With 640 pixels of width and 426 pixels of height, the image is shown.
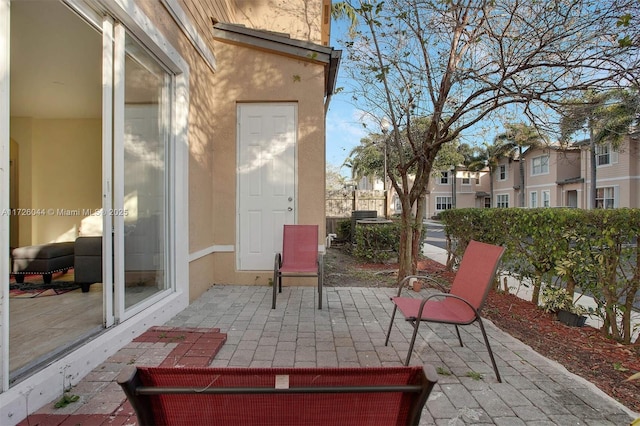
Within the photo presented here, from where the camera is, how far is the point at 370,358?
2.61 meters

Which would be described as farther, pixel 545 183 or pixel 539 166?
pixel 539 166

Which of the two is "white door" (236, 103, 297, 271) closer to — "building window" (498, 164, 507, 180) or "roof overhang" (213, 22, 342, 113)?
"roof overhang" (213, 22, 342, 113)

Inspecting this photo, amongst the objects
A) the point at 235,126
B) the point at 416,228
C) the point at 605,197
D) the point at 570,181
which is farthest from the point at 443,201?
the point at 235,126

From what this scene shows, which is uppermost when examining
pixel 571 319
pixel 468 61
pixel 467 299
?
pixel 468 61

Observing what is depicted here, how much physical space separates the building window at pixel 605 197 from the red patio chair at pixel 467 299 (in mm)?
23864

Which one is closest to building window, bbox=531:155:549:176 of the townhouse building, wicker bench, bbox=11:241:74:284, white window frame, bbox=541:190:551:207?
the townhouse building

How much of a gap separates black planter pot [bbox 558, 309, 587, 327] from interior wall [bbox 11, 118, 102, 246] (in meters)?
6.32

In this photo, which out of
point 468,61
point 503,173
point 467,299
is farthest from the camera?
point 503,173

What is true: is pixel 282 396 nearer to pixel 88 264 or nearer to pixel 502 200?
pixel 88 264

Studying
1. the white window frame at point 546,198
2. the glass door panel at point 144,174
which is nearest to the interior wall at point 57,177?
the glass door panel at point 144,174

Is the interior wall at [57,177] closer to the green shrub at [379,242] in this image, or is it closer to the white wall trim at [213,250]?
the white wall trim at [213,250]

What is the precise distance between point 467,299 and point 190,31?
416cm

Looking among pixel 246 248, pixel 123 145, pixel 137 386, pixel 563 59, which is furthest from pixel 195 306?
pixel 563 59

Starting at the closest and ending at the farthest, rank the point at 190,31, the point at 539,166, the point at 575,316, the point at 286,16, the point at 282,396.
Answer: the point at 282,396, the point at 575,316, the point at 190,31, the point at 286,16, the point at 539,166
